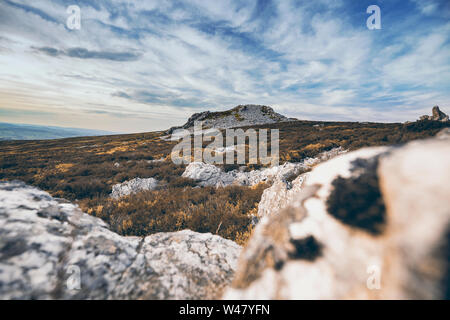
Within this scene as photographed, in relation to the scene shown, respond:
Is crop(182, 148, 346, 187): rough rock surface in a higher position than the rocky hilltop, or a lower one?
lower

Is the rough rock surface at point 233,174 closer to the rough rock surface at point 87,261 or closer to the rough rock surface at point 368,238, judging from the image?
the rough rock surface at point 87,261

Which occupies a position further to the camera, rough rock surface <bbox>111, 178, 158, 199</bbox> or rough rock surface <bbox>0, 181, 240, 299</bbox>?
rough rock surface <bbox>111, 178, 158, 199</bbox>

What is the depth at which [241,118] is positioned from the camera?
54938 mm

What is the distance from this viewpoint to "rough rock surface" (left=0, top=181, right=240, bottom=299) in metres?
1.94

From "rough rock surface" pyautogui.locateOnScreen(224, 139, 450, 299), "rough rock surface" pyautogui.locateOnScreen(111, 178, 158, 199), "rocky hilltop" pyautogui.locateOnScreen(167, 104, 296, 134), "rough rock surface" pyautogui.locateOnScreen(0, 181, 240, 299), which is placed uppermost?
"rocky hilltop" pyautogui.locateOnScreen(167, 104, 296, 134)

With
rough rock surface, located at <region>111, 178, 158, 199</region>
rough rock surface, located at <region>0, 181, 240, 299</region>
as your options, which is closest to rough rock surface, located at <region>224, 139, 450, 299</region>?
rough rock surface, located at <region>0, 181, 240, 299</region>

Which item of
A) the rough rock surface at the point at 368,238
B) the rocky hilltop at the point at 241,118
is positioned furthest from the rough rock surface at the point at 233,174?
the rocky hilltop at the point at 241,118

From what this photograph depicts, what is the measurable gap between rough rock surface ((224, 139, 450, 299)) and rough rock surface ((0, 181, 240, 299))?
802 millimetres

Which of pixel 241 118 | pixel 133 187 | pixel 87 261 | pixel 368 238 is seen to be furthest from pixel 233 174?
pixel 241 118

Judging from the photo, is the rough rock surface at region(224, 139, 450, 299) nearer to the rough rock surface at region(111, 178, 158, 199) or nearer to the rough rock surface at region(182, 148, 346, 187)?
the rough rock surface at region(182, 148, 346, 187)

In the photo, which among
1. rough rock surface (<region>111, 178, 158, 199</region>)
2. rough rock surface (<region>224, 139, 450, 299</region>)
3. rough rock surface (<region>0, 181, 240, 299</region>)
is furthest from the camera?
rough rock surface (<region>111, 178, 158, 199</region>)
